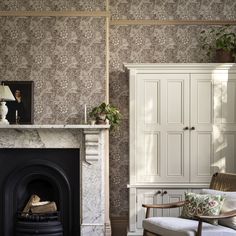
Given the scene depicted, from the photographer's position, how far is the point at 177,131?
5625 mm

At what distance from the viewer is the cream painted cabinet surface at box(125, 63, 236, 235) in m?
5.61

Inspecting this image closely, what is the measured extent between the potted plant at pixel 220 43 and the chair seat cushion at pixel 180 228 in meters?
2.08

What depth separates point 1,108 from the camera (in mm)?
5156

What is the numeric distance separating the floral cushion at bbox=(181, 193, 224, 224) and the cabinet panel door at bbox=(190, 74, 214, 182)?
3.36 ft

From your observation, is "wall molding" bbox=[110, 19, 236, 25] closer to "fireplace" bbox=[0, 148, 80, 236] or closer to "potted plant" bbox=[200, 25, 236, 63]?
"potted plant" bbox=[200, 25, 236, 63]

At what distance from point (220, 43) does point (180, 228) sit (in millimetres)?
2362

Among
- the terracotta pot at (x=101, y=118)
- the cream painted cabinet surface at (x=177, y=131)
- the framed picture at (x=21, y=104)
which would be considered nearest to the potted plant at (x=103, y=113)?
the terracotta pot at (x=101, y=118)

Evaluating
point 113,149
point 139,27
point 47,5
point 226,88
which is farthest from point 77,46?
point 226,88

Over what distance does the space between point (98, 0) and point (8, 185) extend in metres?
2.18

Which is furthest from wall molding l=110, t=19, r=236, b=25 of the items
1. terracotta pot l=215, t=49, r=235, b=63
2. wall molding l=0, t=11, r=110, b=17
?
wall molding l=0, t=11, r=110, b=17

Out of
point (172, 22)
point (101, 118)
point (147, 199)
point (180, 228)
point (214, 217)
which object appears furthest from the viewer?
point (172, 22)

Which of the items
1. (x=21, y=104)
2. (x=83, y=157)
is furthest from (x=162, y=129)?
(x=21, y=104)

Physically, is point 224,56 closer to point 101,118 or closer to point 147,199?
point 101,118

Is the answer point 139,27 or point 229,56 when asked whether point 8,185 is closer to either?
point 139,27
